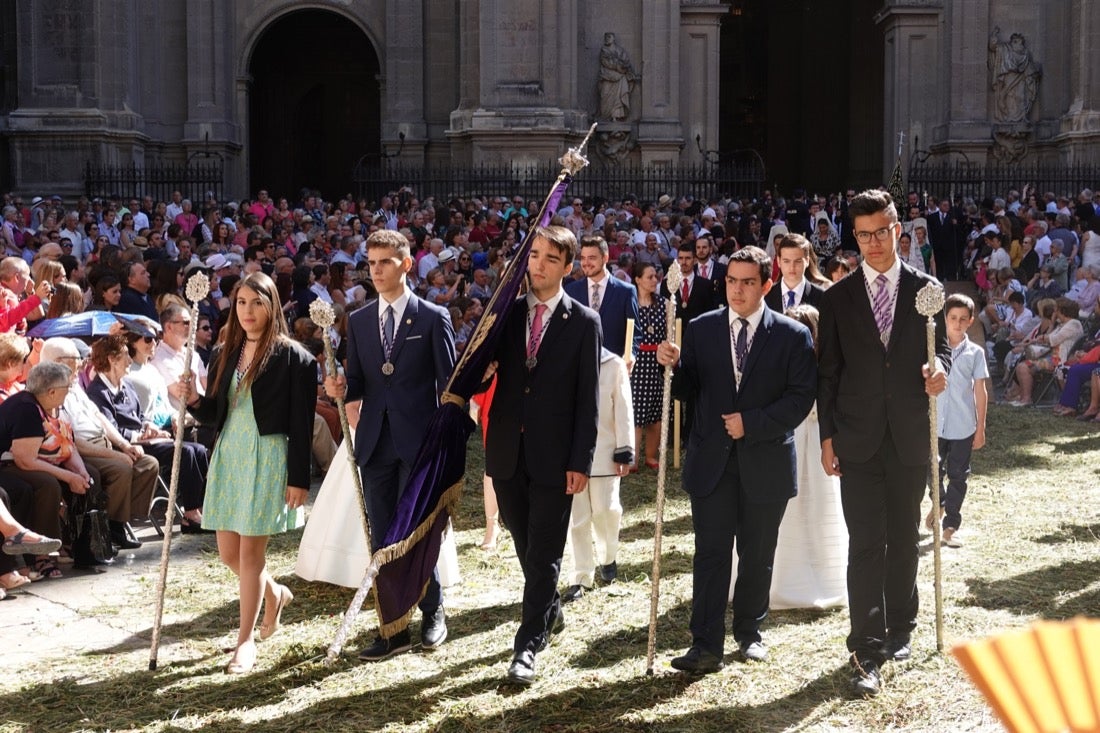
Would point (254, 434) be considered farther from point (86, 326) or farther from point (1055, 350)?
point (1055, 350)

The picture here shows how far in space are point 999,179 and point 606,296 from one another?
66.1 ft

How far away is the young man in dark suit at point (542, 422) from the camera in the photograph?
635 cm

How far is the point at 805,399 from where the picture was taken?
6.40 m

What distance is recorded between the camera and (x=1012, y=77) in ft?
99.9

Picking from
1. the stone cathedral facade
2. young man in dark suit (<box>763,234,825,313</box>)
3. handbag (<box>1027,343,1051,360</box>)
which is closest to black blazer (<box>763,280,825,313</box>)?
young man in dark suit (<box>763,234,825,313</box>)

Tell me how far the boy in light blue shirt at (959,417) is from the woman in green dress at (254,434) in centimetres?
449

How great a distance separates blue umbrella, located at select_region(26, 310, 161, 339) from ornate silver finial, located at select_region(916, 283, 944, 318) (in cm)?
653

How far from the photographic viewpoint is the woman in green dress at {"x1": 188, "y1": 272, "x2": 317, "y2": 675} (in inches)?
257

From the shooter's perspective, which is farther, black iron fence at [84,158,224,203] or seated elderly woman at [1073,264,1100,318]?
black iron fence at [84,158,224,203]

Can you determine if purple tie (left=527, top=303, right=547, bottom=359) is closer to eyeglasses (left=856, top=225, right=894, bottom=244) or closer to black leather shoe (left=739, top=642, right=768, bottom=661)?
eyeglasses (left=856, top=225, right=894, bottom=244)

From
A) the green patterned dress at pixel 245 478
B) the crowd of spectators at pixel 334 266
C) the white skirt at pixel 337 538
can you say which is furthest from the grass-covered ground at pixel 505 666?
the crowd of spectators at pixel 334 266

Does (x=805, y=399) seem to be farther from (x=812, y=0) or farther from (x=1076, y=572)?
(x=812, y=0)

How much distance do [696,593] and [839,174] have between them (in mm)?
37403

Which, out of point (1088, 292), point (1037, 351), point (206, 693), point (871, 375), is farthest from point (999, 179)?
point (206, 693)
